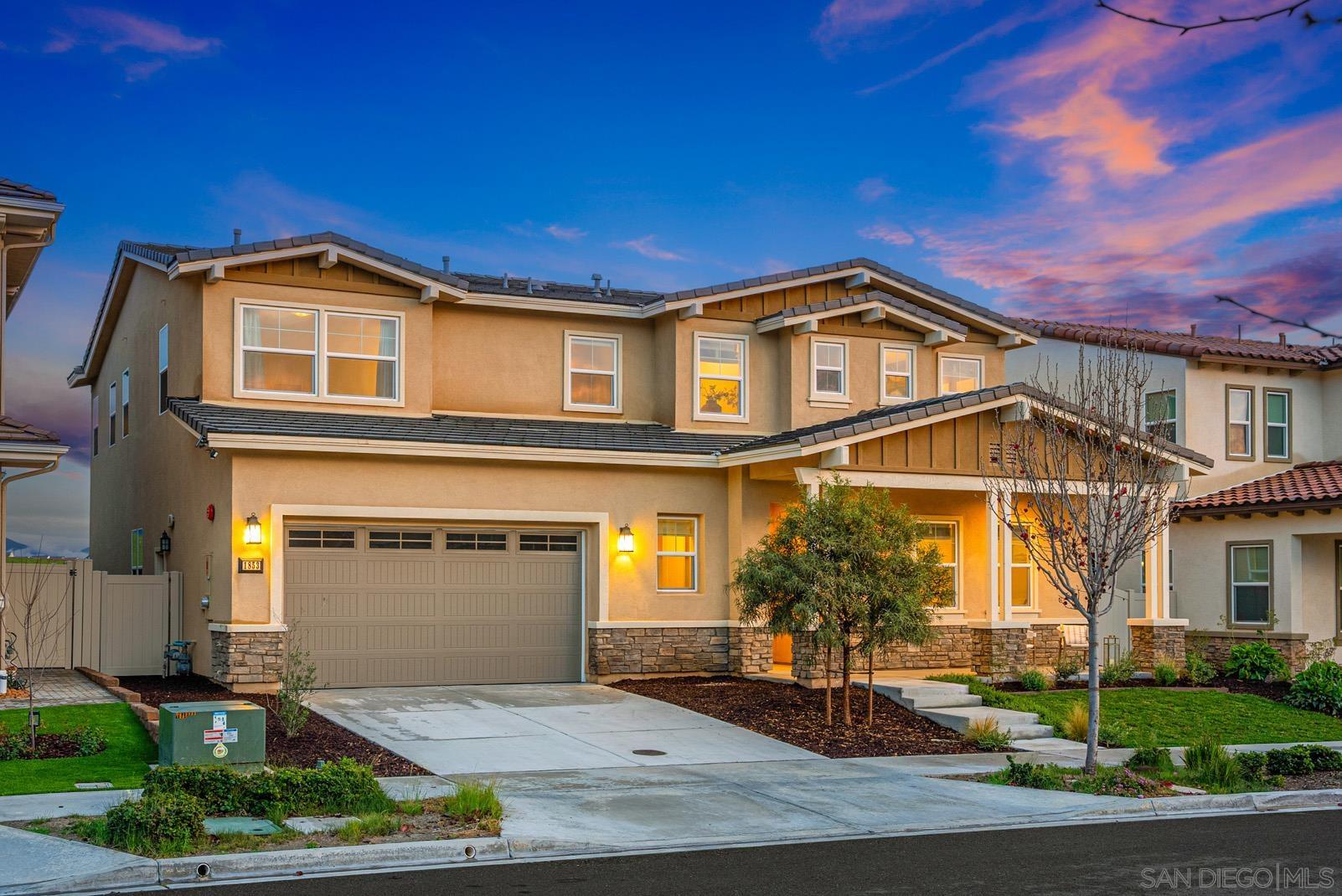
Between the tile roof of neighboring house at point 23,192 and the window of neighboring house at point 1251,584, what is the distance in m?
21.6

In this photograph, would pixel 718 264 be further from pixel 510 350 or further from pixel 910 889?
pixel 910 889

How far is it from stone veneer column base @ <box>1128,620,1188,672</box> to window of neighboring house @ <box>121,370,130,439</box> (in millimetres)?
19255

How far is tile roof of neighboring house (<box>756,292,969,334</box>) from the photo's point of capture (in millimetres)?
22375

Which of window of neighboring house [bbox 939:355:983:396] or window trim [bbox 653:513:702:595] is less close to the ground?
window of neighboring house [bbox 939:355:983:396]

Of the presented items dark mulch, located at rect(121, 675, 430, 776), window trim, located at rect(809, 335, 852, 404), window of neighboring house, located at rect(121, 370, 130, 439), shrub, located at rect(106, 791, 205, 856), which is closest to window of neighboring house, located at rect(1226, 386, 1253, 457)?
window trim, located at rect(809, 335, 852, 404)

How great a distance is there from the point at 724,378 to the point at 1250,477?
38.9 feet

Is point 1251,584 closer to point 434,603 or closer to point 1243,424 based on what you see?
point 1243,424

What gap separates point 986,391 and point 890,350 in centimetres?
362

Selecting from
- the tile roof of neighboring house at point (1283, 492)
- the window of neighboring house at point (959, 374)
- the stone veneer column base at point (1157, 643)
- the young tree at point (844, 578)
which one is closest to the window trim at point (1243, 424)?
the tile roof of neighboring house at point (1283, 492)

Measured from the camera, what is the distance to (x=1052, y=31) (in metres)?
9.56

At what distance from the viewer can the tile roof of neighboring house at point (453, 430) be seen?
Result: 1834 cm

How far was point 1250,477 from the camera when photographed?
1049 inches

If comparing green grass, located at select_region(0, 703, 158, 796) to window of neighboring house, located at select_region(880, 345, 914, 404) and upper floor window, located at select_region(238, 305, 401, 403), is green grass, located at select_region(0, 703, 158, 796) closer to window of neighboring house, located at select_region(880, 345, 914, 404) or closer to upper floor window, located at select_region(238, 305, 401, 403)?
upper floor window, located at select_region(238, 305, 401, 403)

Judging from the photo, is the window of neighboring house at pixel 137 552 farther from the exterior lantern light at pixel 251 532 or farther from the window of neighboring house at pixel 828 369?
the window of neighboring house at pixel 828 369
